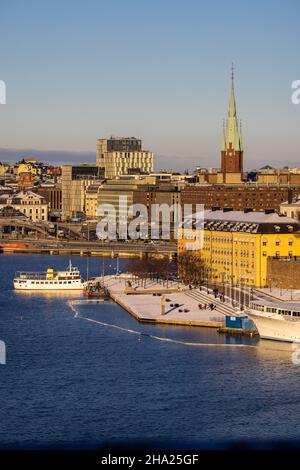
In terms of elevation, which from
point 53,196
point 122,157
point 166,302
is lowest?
point 166,302

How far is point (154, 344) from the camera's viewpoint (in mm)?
22266

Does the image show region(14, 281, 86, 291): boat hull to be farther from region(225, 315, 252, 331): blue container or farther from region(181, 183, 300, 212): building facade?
region(181, 183, 300, 212): building facade

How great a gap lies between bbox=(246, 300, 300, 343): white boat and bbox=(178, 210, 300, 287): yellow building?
7755 millimetres

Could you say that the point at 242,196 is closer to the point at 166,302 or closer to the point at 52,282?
the point at 52,282

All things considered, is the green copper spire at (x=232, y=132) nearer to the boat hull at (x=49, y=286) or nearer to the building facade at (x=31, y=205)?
the building facade at (x=31, y=205)

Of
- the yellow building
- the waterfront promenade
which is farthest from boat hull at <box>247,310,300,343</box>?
the yellow building

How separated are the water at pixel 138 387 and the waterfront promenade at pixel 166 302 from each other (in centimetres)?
52

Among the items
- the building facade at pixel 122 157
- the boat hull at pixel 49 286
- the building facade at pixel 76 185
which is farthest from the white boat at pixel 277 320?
the building facade at pixel 122 157

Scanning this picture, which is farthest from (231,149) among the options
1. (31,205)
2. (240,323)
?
(240,323)

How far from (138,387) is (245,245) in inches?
560

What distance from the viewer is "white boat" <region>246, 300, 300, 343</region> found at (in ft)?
73.4

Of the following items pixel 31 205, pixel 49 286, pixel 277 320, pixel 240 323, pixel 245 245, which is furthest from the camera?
pixel 31 205

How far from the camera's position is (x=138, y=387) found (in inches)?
723
